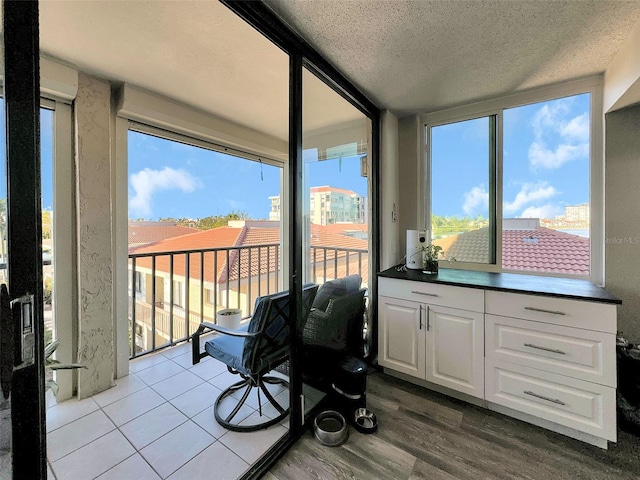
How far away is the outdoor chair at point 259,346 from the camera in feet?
5.49

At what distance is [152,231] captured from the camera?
258 centimetres

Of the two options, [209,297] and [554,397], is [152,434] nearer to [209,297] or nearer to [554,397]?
[209,297]

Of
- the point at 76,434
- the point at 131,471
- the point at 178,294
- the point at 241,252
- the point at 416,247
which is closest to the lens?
the point at 131,471

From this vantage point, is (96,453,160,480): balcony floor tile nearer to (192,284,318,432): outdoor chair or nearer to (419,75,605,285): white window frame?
(192,284,318,432): outdoor chair

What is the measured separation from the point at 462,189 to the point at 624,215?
1.07m

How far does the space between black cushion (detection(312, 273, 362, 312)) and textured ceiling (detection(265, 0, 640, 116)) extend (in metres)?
1.54

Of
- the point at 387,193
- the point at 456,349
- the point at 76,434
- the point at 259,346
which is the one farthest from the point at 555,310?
the point at 76,434

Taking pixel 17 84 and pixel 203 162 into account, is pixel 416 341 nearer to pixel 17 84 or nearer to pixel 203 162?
pixel 17 84

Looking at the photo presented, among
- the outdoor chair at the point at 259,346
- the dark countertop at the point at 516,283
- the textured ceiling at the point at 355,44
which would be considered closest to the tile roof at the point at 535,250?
the dark countertop at the point at 516,283

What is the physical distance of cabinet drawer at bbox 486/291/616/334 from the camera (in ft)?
4.90

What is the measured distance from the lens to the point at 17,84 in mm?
662

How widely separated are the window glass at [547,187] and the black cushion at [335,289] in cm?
133

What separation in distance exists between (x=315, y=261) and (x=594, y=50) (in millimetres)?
2205

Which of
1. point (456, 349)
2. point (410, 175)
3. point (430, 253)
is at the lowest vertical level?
point (456, 349)
